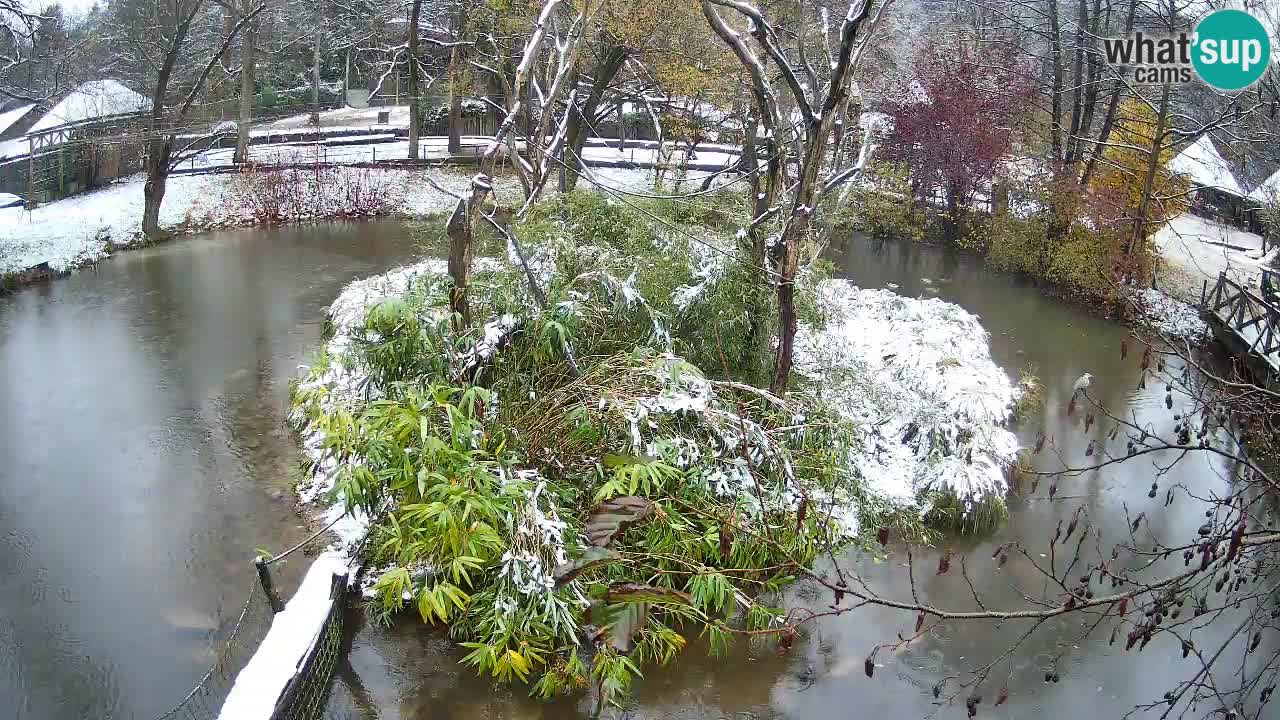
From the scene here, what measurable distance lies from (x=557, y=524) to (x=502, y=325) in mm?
2184

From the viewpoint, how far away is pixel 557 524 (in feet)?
24.7

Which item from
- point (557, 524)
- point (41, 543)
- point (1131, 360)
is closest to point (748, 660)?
point (557, 524)

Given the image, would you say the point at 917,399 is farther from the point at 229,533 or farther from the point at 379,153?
the point at 379,153

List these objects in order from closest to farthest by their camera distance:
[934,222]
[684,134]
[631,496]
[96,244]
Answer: [631,496] < [96,244] < [934,222] < [684,134]

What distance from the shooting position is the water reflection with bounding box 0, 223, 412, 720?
7.86 metres

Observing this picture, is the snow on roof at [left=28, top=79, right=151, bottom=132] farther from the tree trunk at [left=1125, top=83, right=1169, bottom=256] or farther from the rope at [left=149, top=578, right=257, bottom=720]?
the tree trunk at [left=1125, top=83, right=1169, bottom=256]

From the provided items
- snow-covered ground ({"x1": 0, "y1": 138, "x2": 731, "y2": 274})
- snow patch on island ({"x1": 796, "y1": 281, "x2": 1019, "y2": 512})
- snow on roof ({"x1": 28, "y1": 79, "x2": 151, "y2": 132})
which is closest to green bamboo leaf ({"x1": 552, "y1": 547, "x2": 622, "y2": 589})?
snow patch on island ({"x1": 796, "y1": 281, "x2": 1019, "y2": 512})

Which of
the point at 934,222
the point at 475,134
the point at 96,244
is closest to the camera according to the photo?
the point at 96,244

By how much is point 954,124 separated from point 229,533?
52.7ft

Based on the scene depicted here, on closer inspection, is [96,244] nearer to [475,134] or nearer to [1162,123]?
[475,134]

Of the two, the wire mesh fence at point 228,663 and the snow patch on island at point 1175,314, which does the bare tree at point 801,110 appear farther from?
the snow patch on island at point 1175,314

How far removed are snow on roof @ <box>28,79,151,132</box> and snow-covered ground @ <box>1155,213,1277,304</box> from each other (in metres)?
22.1

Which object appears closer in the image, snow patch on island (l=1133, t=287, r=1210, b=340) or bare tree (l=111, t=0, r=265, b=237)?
snow patch on island (l=1133, t=287, r=1210, b=340)

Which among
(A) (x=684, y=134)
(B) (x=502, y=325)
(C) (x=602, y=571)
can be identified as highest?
(A) (x=684, y=134)
